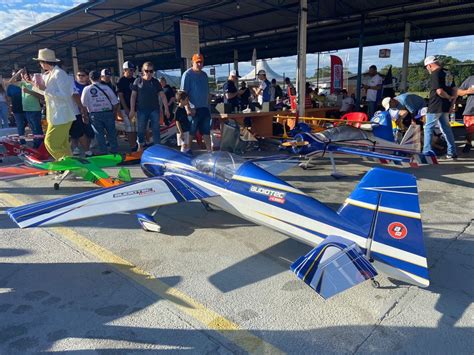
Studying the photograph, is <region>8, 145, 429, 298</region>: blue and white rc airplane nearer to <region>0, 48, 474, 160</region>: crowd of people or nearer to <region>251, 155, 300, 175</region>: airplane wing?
<region>251, 155, 300, 175</region>: airplane wing

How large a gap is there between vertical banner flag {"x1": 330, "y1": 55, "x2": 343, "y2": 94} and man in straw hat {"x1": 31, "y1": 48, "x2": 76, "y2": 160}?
42.9ft

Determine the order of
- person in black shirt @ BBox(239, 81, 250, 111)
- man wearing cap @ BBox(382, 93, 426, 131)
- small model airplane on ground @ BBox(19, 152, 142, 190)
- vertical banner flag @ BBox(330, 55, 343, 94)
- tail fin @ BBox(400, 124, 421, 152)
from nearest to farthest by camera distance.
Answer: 1. small model airplane on ground @ BBox(19, 152, 142, 190)
2. tail fin @ BBox(400, 124, 421, 152)
3. man wearing cap @ BBox(382, 93, 426, 131)
4. person in black shirt @ BBox(239, 81, 250, 111)
5. vertical banner flag @ BBox(330, 55, 343, 94)

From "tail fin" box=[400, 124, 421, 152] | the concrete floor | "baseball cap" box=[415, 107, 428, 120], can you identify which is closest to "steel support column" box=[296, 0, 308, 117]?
"baseball cap" box=[415, 107, 428, 120]

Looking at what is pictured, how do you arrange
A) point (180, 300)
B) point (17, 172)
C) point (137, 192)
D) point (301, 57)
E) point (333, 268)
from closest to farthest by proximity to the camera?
point (333, 268) → point (180, 300) → point (137, 192) → point (17, 172) → point (301, 57)

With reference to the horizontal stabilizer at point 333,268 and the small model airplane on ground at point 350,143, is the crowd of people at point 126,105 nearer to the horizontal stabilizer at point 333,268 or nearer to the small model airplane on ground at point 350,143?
the small model airplane on ground at point 350,143

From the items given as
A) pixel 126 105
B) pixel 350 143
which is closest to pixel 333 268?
pixel 350 143

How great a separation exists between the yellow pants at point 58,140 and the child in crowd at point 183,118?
6.51 ft

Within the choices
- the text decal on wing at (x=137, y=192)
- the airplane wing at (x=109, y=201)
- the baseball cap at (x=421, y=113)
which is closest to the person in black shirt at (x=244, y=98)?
the baseball cap at (x=421, y=113)

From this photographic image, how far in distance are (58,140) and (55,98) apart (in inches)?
28.9

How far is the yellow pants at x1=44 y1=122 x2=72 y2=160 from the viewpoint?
19.7 feet

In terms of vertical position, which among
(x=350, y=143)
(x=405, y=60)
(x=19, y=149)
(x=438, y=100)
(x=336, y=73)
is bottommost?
(x=19, y=149)

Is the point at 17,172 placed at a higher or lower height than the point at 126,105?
lower

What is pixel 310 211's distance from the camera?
318cm

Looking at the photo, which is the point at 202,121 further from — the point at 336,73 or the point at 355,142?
the point at 336,73
